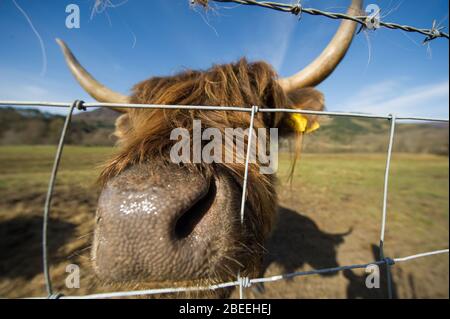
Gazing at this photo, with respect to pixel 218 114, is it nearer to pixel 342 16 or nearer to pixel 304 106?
pixel 342 16

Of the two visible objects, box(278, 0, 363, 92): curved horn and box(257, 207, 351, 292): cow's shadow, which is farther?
box(257, 207, 351, 292): cow's shadow

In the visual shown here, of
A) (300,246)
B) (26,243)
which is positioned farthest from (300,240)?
(26,243)

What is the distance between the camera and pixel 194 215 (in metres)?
1.09

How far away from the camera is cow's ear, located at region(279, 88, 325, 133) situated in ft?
7.55

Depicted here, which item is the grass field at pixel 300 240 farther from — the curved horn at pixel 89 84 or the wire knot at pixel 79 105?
the curved horn at pixel 89 84

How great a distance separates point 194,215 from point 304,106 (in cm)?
174

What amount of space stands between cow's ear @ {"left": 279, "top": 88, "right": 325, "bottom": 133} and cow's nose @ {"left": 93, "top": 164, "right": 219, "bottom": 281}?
1569 mm

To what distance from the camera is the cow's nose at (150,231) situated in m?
0.96

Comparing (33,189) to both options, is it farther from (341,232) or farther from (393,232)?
(393,232)

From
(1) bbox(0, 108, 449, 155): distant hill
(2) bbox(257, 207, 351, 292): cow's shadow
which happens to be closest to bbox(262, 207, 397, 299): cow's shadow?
(2) bbox(257, 207, 351, 292): cow's shadow

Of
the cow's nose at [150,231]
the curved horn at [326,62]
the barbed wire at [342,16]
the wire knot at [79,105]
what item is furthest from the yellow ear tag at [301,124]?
the wire knot at [79,105]

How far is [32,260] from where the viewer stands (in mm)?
3459

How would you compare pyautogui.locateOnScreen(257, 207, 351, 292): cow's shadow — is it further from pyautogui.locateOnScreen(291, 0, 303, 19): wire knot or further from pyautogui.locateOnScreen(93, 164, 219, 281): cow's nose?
pyautogui.locateOnScreen(291, 0, 303, 19): wire knot

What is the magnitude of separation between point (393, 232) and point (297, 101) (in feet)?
16.2
